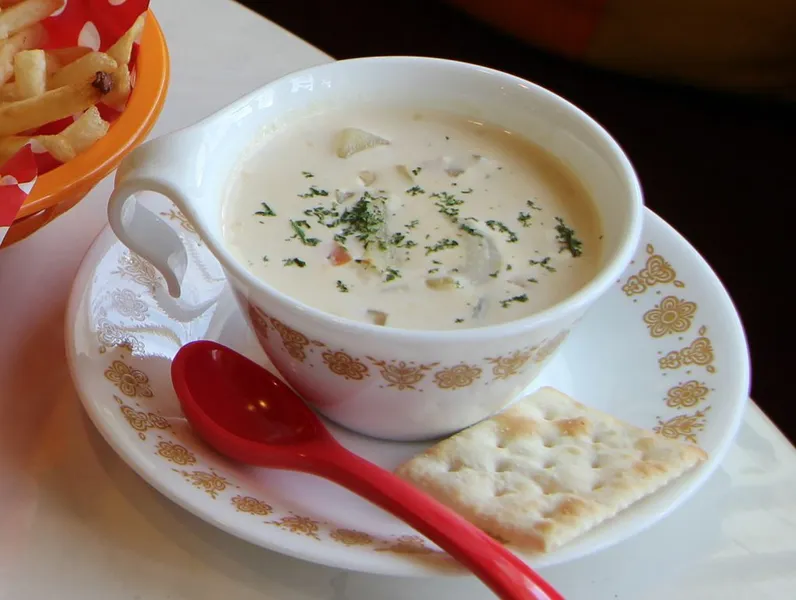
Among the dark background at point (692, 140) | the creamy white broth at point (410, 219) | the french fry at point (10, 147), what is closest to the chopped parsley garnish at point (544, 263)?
the creamy white broth at point (410, 219)

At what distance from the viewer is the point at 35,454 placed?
971mm

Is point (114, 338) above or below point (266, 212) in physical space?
below

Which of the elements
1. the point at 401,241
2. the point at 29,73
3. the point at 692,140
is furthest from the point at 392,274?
the point at 692,140

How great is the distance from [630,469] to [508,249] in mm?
282

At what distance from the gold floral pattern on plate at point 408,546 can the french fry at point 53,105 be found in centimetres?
57

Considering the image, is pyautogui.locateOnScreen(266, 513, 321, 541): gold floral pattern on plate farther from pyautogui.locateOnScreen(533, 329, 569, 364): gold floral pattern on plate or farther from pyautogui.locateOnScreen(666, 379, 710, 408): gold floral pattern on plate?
pyautogui.locateOnScreen(666, 379, 710, 408): gold floral pattern on plate

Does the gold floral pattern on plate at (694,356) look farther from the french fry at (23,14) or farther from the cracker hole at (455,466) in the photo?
the french fry at (23,14)

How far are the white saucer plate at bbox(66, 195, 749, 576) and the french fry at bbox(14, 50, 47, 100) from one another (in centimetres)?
19

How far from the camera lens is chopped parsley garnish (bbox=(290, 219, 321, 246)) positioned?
3.34ft

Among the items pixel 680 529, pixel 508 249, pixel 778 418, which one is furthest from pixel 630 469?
pixel 778 418

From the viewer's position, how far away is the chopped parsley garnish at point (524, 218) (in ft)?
3.55

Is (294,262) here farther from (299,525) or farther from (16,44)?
(16,44)

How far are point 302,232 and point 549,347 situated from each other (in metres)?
0.30

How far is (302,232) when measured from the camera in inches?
40.5
